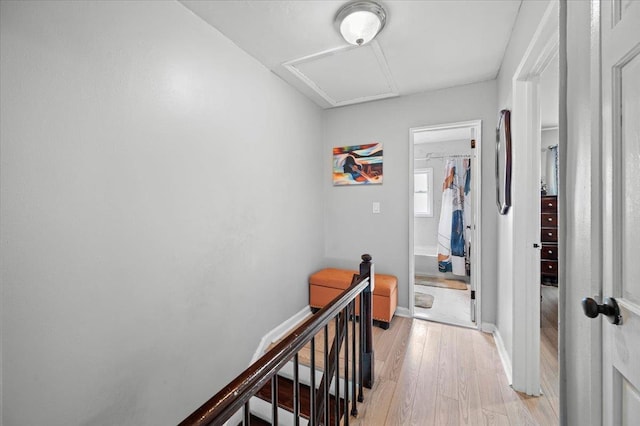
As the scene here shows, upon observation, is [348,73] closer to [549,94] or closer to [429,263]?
[549,94]

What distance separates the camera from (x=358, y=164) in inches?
120

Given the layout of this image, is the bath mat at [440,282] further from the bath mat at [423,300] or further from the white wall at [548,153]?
the white wall at [548,153]

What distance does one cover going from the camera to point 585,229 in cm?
88

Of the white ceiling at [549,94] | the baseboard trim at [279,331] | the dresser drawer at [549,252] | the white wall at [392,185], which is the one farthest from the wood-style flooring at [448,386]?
the white ceiling at [549,94]

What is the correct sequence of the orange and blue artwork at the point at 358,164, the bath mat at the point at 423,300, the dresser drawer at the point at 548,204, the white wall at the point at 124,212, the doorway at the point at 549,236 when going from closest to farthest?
the white wall at the point at 124,212
the doorway at the point at 549,236
the orange and blue artwork at the point at 358,164
the bath mat at the point at 423,300
the dresser drawer at the point at 548,204

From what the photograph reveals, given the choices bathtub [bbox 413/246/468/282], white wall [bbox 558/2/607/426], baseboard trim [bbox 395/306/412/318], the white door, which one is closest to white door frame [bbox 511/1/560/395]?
white wall [bbox 558/2/607/426]

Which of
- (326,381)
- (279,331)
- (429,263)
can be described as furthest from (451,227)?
(326,381)

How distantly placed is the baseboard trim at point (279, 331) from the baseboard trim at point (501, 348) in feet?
5.77

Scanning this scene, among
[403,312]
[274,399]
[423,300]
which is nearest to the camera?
[274,399]

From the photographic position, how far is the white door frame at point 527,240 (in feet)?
5.38

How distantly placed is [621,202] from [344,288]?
7.17 ft

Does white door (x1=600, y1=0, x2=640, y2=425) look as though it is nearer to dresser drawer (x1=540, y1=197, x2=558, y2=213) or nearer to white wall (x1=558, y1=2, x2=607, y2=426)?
white wall (x1=558, y1=2, x2=607, y2=426)

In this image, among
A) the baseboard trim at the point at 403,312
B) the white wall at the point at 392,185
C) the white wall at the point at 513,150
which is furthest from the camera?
the baseboard trim at the point at 403,312

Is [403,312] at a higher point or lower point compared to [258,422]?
higher
